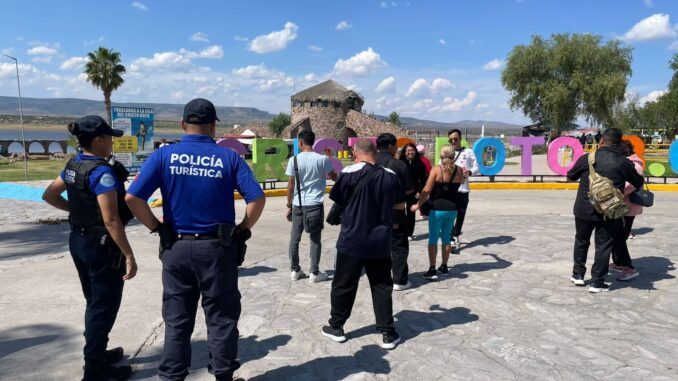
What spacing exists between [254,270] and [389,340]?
2.90 meters

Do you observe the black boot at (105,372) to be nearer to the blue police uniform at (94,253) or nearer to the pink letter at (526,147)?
the blue police uniform at (94,253)

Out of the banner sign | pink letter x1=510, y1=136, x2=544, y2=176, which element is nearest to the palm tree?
the banner sign

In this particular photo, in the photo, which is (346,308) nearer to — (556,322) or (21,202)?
(556,322)

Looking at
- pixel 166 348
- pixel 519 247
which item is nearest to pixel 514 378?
pixel 166 348

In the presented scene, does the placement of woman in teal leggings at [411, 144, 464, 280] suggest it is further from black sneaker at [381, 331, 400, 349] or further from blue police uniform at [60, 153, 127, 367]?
blue police uniform at [60, 153, 127, 367]

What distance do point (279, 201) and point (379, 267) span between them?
32.3 ft

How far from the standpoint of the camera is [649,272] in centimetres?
611

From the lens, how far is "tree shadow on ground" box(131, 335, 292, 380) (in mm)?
3579

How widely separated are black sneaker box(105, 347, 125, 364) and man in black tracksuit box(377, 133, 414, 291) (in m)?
2.83

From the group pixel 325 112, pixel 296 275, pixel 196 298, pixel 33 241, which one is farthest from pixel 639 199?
pixel 325 112

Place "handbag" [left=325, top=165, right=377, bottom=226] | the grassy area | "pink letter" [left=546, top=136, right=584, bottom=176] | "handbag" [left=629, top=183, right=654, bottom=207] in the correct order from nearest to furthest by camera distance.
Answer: "handbag" [left=325, top=165, right=377, bottom=226]
"handbag" [left=629, top=183, right=654, bottom=207]
"pink letter" [left=546, top=136, right=584, bottom=176]
the grassy area

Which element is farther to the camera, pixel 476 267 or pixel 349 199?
pixel 476 267

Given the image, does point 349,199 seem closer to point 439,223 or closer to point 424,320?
point 424,320

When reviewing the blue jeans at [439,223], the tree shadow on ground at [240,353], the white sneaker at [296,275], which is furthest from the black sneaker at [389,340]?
the white sneaker at [296,275]
